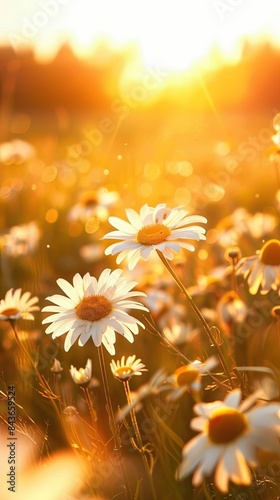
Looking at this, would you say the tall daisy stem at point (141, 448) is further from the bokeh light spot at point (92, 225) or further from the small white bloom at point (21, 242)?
the bokeh light spot at point (92, 225)

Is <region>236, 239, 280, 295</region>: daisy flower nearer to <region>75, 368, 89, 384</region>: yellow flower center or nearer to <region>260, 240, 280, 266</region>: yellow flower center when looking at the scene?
<region>260, 240, 280, 266</region>: yellow flower center

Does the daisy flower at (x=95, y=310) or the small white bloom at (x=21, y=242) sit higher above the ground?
the small white bloom at (x=21, y=242)

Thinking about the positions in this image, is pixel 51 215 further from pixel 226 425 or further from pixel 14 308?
pixel 226 425

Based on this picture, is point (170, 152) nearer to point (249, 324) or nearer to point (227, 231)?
point (227, 231)

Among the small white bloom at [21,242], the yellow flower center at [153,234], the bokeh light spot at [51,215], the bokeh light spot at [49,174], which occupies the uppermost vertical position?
the bokeh light spot at [49,174]

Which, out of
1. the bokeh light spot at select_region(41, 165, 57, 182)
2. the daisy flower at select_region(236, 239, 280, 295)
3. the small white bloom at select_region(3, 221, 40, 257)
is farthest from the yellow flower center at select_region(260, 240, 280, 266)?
the bokeh light spot at select_region(41, 165, 57, 182)

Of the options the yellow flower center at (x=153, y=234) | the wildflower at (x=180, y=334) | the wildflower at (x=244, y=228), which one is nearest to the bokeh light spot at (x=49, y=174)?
the wildflower at (x=244, y=228)

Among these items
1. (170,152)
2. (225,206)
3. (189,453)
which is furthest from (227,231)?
(170,152)
